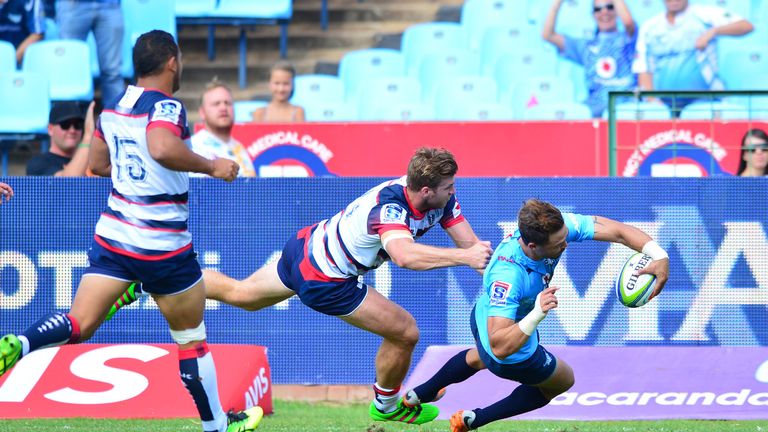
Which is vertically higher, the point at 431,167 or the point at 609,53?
the point at 609,53

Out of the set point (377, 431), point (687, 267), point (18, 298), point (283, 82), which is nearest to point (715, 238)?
point (687, 267)

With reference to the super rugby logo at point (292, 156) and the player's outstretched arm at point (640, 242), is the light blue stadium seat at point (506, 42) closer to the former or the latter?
the super rugby logo at point (292, 156)

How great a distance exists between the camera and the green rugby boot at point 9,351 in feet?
20.1

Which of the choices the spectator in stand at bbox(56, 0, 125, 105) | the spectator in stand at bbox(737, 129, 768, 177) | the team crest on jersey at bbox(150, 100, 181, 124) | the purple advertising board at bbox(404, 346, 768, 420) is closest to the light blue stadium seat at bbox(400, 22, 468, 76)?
the spectator in stand at bbox(56, 0, 125, 105)

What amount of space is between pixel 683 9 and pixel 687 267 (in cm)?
418

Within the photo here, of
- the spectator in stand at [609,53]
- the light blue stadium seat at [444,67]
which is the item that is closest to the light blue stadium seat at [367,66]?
the light blue stadium seat at [444,67]

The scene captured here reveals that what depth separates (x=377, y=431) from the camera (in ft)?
24.7

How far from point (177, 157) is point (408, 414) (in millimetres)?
2531

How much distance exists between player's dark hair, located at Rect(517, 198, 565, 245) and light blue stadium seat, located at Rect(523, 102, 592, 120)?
5211 mm

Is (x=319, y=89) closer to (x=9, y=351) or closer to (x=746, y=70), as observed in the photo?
(x=746, y=70)

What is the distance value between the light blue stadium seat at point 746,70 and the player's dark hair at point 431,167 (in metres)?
6.80

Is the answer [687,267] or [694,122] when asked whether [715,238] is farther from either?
[694,122]

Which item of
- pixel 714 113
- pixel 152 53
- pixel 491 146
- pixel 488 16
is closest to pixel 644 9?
pixel 488 16

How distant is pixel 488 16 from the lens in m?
14.5
